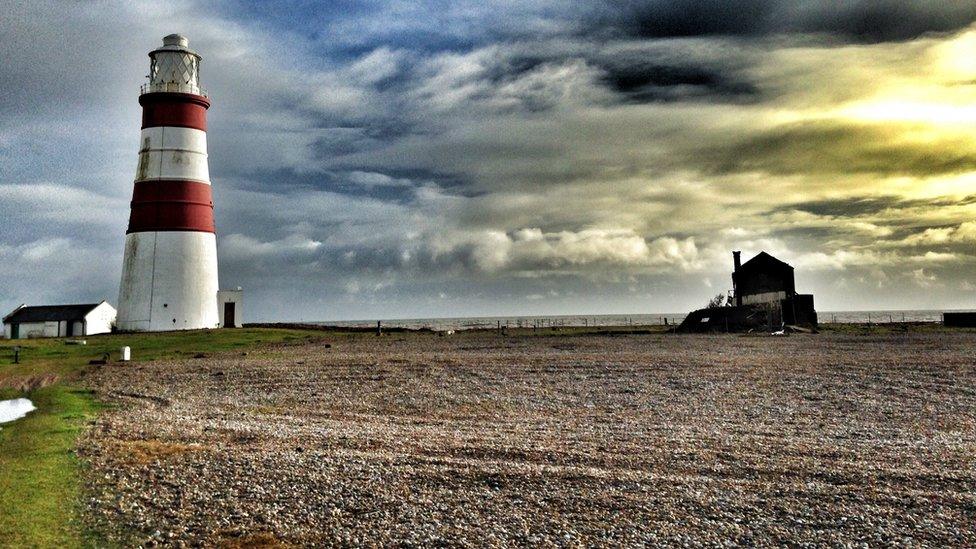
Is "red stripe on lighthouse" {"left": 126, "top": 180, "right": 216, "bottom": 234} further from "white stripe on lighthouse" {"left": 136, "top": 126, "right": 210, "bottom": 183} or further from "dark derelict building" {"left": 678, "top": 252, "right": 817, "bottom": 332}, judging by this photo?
"dark derelict building" {"left": 678, "top": 252, "right": 817, "bottom": 332}

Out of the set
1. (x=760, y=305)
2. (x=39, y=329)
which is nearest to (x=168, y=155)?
(x=39, y=329)

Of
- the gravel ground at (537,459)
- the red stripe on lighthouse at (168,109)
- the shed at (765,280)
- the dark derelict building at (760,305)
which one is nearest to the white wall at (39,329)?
the red stripe on lighthouse at (168,109)

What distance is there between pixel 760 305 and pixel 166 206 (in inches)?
1986

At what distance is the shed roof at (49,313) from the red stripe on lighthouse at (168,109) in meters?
21.6

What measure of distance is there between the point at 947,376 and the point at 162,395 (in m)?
Answer: 28.1

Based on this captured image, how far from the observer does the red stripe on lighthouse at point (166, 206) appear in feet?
151

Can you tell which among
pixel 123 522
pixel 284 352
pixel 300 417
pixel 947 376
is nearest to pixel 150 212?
pixel 284 352

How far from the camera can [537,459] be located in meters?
13.9

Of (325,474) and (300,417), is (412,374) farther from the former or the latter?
(325,474)

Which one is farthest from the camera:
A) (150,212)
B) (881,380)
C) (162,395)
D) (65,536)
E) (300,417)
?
(150,212)

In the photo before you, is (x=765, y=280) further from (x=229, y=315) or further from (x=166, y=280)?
(x=166, y=280)

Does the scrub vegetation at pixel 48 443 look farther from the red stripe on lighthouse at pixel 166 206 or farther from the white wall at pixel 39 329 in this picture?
the white wall at pixel 39 329

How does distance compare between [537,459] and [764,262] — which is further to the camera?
[764,262]

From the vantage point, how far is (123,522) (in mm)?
9648
